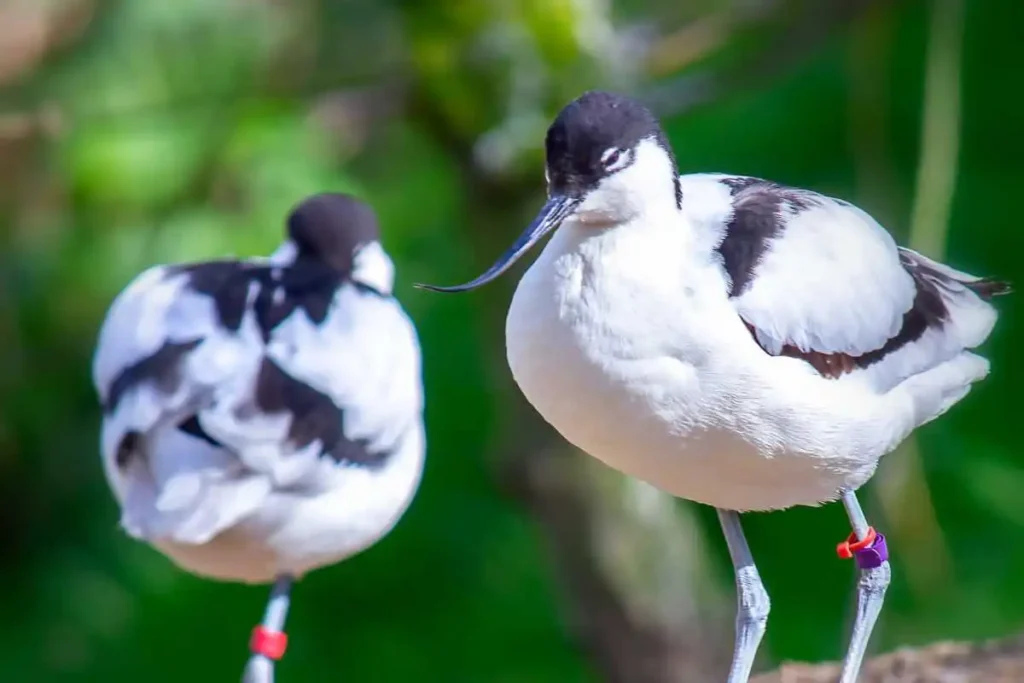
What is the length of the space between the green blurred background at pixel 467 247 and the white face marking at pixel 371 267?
406 mm

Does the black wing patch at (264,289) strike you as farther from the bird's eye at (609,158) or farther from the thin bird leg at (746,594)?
the bird's eye at (609,158)

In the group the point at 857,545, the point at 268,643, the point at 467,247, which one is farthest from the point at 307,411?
the point at 467,247

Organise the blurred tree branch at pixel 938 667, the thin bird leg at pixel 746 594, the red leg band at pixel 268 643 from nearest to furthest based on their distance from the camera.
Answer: the thin bird leg at pixel 746 594, the blurred tree branch at pixel 938 667, the red leg band at pixel 268 643

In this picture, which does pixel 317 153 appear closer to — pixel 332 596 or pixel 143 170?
pixel 143 170

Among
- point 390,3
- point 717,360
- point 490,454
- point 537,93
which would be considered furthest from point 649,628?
point 717,360

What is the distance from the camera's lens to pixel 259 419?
324 centimetres

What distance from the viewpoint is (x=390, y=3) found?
4.24 metres

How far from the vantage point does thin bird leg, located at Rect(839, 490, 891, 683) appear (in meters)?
2.76

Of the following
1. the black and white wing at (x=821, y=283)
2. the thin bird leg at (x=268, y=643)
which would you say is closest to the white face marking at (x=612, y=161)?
the black and white wing at (x=821, y=283)

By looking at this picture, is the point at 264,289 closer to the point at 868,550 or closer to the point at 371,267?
the point at 371,267

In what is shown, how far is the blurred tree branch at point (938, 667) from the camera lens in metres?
3.20

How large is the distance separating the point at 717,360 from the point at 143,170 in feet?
10.3

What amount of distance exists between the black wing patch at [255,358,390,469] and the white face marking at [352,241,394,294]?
0.61m

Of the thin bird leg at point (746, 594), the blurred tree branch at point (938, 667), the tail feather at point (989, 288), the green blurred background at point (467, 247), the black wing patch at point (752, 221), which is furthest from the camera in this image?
the green blurred background at point (467, 247)
